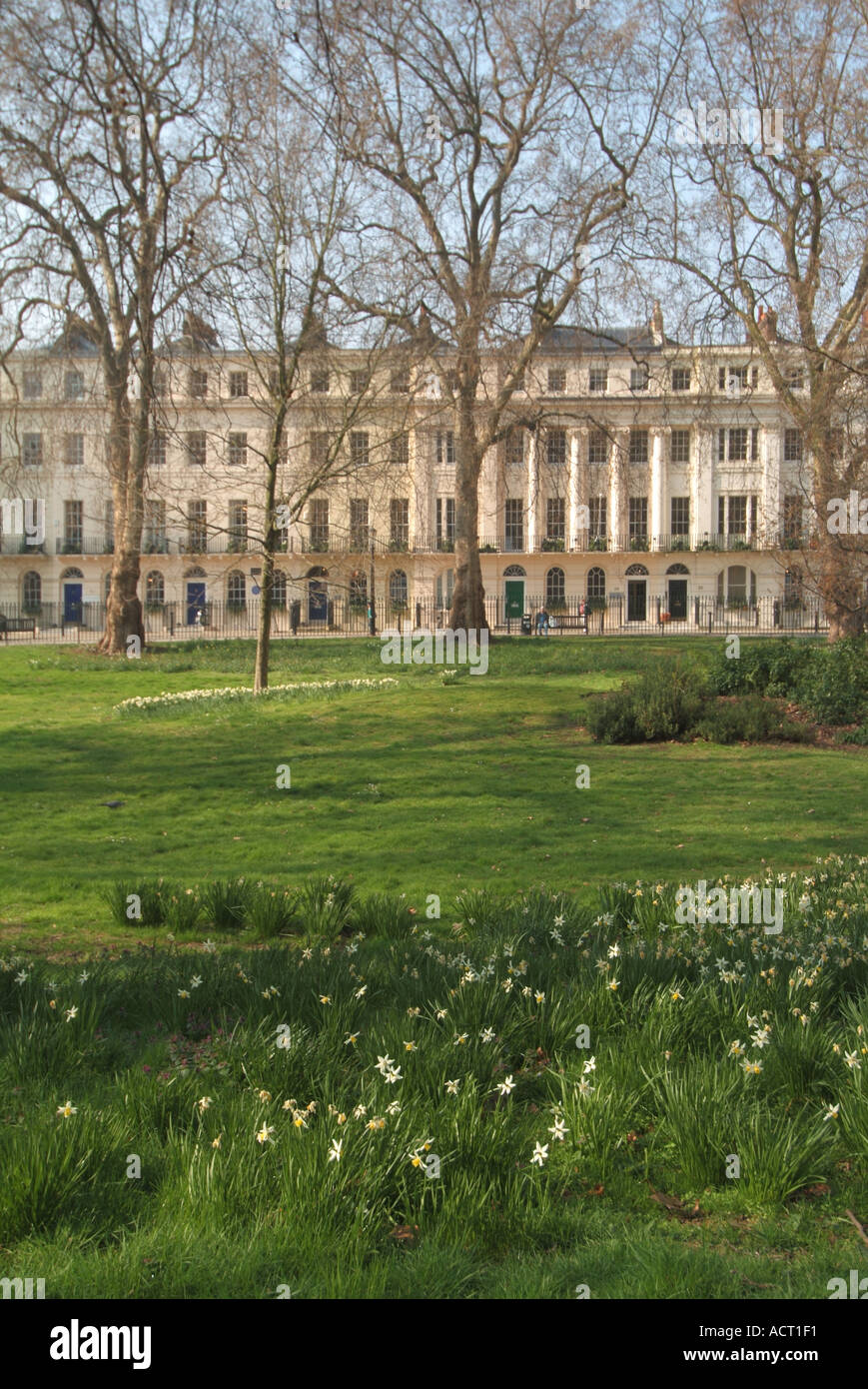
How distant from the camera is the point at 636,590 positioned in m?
63.8

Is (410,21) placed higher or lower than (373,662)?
higher

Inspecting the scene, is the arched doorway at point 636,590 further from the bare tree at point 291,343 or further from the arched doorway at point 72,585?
the bare tree at point 291,343

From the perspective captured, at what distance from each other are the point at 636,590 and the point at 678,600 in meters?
2.57

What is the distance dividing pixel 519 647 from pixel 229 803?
16.7 meters

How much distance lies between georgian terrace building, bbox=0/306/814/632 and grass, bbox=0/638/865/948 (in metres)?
4.51

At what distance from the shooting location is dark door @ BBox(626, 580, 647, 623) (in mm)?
62312

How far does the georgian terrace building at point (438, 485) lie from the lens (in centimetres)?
2169

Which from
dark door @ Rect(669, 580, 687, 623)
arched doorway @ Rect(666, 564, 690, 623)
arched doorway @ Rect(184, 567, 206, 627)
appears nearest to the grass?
arched doorway @ Rect(184, 567, 206, 627)

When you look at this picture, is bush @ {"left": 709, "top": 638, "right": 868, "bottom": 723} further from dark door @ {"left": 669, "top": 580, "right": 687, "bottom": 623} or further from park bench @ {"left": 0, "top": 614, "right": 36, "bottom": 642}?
dark door @ {"left": 669, "top": 580, "right": 687, "bottom": 623}

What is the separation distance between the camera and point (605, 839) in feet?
31.5

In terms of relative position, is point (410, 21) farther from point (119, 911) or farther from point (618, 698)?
point (119, 911)

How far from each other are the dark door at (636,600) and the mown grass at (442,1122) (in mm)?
57084
